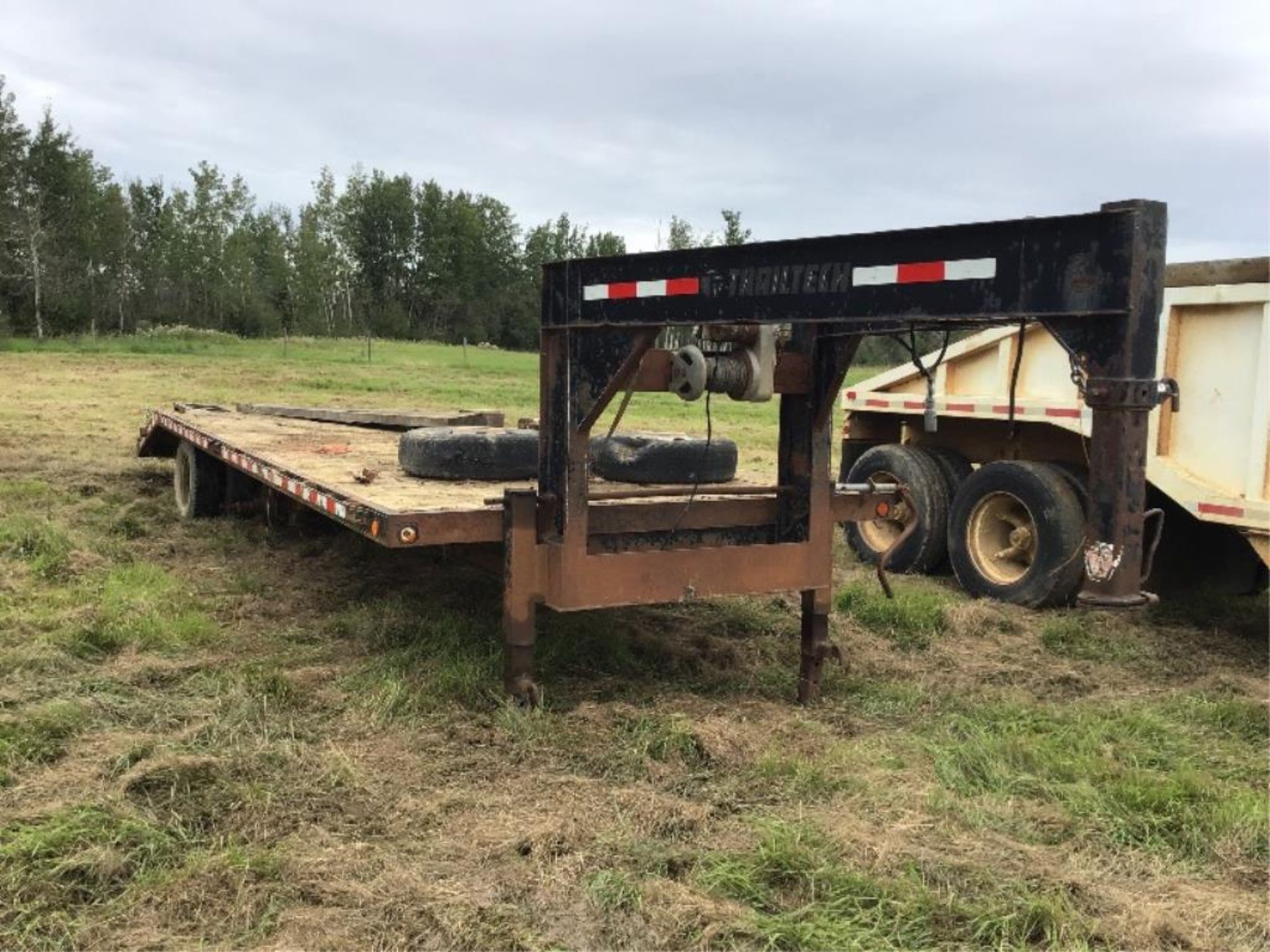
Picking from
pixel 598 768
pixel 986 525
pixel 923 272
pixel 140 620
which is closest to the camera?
pixel 923 272

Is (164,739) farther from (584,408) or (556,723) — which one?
(584,408)

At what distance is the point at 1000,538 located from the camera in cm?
721

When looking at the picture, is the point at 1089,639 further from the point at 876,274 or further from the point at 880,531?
the point at 876,274

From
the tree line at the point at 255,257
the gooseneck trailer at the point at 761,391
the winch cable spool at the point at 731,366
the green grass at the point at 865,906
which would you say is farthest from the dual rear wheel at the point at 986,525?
the tree line at the point at 255,257

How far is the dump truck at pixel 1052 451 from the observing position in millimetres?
5719

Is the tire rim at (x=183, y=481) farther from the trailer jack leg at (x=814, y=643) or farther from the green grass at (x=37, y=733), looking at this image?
the trailer jack leg at (x=814, y=643)

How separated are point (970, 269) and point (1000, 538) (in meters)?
4.46

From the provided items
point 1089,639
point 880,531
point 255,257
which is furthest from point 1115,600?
point 255,257

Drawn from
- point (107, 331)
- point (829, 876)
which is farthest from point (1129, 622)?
point (107, 331)

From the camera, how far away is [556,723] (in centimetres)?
417

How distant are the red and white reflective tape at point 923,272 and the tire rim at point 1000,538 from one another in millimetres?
3959

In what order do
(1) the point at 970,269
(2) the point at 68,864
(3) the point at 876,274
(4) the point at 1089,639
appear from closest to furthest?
(2) the point at 68,864 < (1) the point at 970,269 < (3) the point at 876,274 < (4) the point at 1089,639

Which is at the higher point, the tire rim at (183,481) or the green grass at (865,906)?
the tire rim at (183,481)

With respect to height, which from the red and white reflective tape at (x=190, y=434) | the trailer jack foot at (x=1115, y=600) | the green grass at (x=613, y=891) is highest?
the trailer jack foot at (x=1115, y=600)
